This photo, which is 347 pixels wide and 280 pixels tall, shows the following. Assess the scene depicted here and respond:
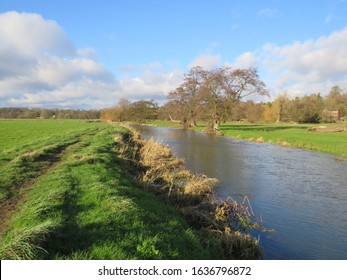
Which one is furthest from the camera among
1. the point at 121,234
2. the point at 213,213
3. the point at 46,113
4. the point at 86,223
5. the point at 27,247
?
the point at 46,113

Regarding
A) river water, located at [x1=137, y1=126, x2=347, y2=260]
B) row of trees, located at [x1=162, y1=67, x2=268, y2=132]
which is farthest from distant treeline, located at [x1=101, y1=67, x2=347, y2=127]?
river water, located at [x1=137, y1=126, x2=347, y2=260]

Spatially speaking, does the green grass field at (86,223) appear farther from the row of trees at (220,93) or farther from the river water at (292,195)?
the row of trees at (220,93)

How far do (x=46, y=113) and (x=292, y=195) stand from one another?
17722 cm

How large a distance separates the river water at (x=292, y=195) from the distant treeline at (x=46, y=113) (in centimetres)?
15278

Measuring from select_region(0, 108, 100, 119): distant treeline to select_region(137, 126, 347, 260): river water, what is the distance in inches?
6015

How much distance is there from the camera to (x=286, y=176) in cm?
1969

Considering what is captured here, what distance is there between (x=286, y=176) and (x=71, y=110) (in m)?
175

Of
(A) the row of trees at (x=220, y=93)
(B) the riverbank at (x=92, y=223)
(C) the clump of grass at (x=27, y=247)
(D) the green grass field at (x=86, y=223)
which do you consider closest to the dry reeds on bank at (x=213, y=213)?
(B) the riverbank at (x=92, y=223)

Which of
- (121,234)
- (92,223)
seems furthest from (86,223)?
(121,234)

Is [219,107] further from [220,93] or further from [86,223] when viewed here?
[86,223]

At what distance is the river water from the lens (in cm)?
926

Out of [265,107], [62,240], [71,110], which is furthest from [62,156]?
[71,110]

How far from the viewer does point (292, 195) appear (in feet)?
49.0

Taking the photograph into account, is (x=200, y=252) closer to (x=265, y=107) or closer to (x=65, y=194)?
(x=65, y=194)
